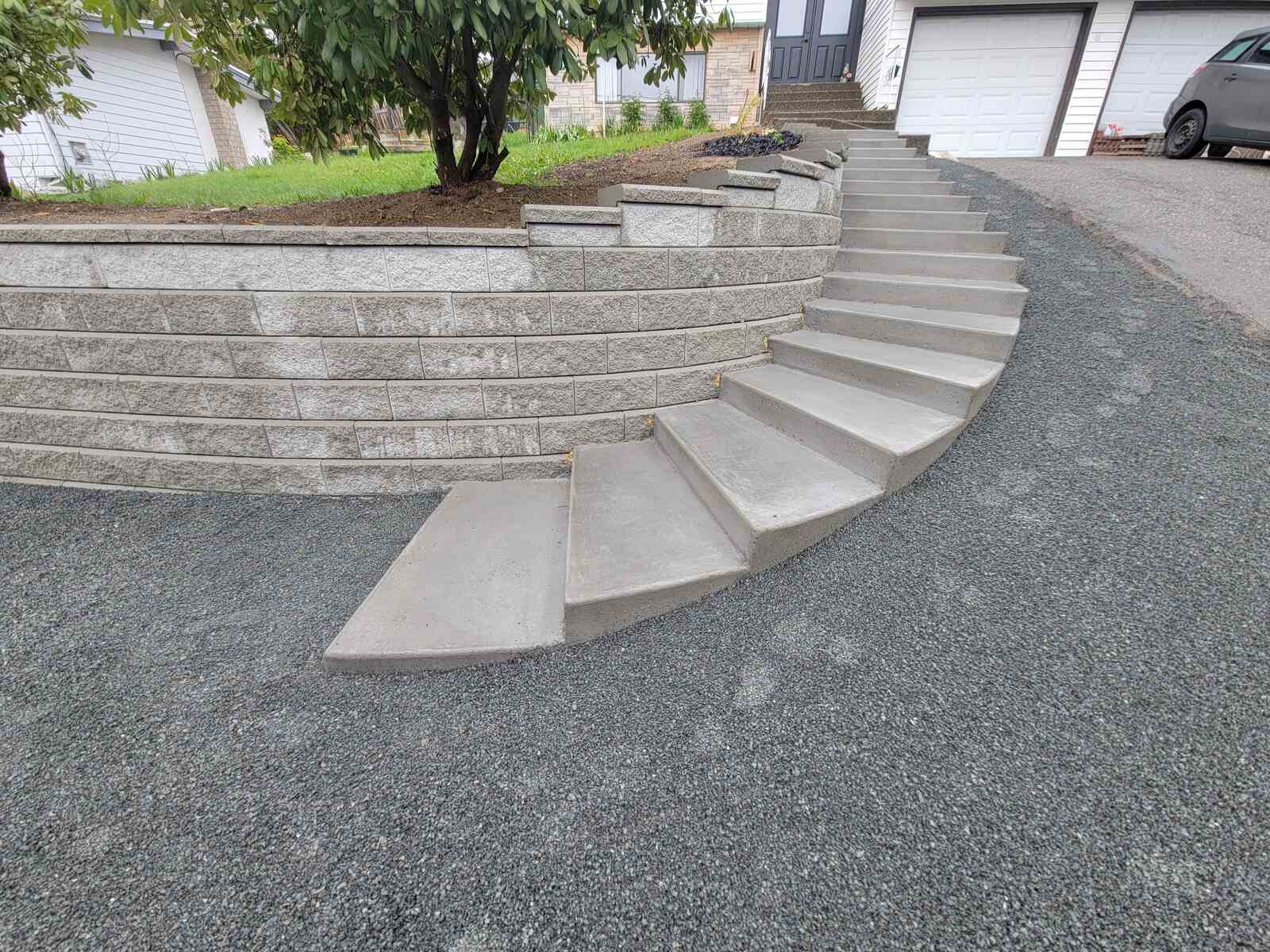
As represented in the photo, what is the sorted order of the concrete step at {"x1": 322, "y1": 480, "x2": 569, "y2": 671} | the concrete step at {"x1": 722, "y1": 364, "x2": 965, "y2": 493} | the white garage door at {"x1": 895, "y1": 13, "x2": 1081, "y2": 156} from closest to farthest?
the concrete step at {"x1": 322, "y1": 480, "x2": 569, "y2": 671} < the concrete step at {"x1": 722, "y1": 364, "x2": 965, "y2": 493} < the white garage door at {"x1": 895, "y1": 13, "x2": 1081, "y2": 156}

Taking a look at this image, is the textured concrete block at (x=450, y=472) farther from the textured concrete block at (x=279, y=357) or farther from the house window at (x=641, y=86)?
the house window at (x=641, y=86)

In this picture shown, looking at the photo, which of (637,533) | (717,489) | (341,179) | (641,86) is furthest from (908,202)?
(641,86)

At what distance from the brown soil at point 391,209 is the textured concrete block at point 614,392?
1082 millimetres

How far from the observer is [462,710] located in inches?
80.4

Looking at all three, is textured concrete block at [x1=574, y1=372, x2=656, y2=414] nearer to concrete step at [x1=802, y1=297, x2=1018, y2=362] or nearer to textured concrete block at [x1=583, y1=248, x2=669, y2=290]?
textured concrete block at [x1=583, y1=248, x2=669, y2=290]

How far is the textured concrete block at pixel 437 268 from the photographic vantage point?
2955 mm

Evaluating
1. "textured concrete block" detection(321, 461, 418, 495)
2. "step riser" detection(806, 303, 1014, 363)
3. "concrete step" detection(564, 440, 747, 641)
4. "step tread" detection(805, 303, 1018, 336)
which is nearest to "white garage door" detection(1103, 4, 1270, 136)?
"step tread" detection(805, 303, 1018, 336)

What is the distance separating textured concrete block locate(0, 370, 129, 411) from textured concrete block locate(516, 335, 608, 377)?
8.24 feet

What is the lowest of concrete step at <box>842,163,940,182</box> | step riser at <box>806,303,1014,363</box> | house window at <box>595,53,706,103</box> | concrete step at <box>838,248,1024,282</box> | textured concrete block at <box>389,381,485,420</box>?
textured concrete block at <box>389,381,485,420</box>

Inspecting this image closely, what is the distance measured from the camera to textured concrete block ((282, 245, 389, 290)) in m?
2.92

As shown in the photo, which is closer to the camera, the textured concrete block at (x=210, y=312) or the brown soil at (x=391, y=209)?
the textured concrete block at (x=210, y=312)

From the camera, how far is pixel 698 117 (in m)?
10.2

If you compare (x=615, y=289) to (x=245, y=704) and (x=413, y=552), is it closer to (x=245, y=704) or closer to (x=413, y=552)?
(x=413, y=552)

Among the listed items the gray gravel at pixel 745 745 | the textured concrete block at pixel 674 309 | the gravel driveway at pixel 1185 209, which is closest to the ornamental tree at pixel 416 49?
the textured concrete block at pixel 674 309
